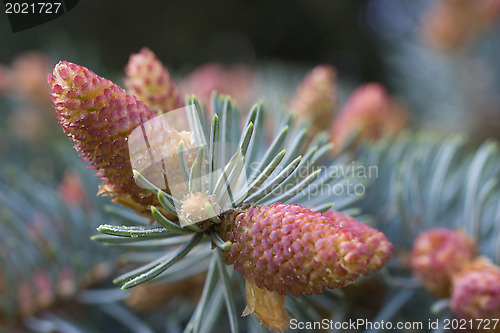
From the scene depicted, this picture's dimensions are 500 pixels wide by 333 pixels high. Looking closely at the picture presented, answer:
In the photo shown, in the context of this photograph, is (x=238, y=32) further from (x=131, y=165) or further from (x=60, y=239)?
(x=131, y=165)

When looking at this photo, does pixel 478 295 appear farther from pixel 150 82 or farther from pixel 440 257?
pixel 150 82

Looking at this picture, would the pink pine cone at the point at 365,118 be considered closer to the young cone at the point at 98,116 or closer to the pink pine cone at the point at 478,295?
the pink pine cone at the point at 478,295

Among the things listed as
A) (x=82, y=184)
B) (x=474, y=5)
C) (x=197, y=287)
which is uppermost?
(x=474, y=5)

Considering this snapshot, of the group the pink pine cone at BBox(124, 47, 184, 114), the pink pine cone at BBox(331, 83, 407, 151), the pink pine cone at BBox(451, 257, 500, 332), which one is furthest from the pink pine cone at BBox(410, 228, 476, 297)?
the pink pine cone at BBox(124, 47, 184, 114)

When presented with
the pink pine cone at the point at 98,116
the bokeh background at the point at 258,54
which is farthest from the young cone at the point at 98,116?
the bokeh background at the point at 258,54

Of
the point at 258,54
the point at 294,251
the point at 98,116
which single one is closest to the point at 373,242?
the point at 294,251

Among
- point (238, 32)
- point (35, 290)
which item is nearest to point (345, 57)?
point (238, 32)
